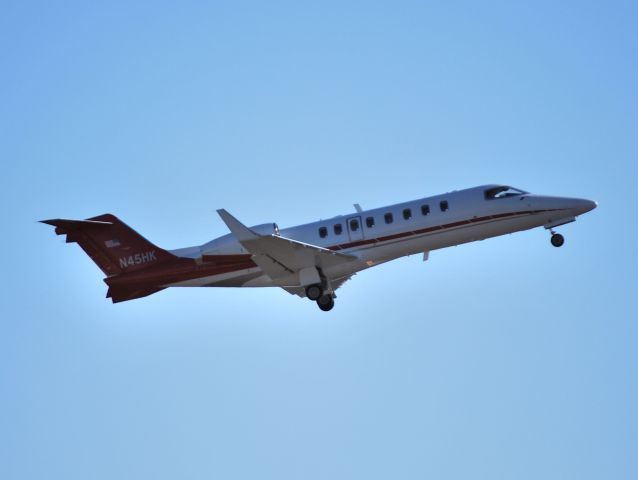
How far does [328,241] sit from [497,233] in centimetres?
458

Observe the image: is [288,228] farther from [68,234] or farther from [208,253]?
[68,234]

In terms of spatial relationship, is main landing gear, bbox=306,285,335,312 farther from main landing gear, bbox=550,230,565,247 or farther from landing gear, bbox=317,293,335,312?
main landing gear, bbox=550,230,565,247

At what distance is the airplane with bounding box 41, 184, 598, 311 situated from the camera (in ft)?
85.5

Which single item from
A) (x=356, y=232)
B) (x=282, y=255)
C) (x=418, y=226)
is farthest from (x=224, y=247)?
(x=418, y=226)

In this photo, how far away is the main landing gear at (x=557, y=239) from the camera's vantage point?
2691 cm

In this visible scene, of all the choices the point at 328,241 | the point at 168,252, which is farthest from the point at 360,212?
the point at 168,252

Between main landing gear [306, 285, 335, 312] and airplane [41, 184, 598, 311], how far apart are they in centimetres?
3

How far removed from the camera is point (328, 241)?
26.5m

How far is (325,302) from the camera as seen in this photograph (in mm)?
26719

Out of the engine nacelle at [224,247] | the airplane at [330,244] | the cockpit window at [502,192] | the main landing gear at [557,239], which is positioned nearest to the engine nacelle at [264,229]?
the airplane at [330,244]

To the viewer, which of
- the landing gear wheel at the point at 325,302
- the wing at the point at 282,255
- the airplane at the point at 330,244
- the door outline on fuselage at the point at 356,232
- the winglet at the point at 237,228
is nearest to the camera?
the winglet at the point at 237,228

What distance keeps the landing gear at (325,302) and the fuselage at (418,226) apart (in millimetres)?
630

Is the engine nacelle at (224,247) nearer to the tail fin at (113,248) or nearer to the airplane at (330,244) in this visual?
the airplane at (330,244)

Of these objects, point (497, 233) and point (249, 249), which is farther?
point (497, 233)
